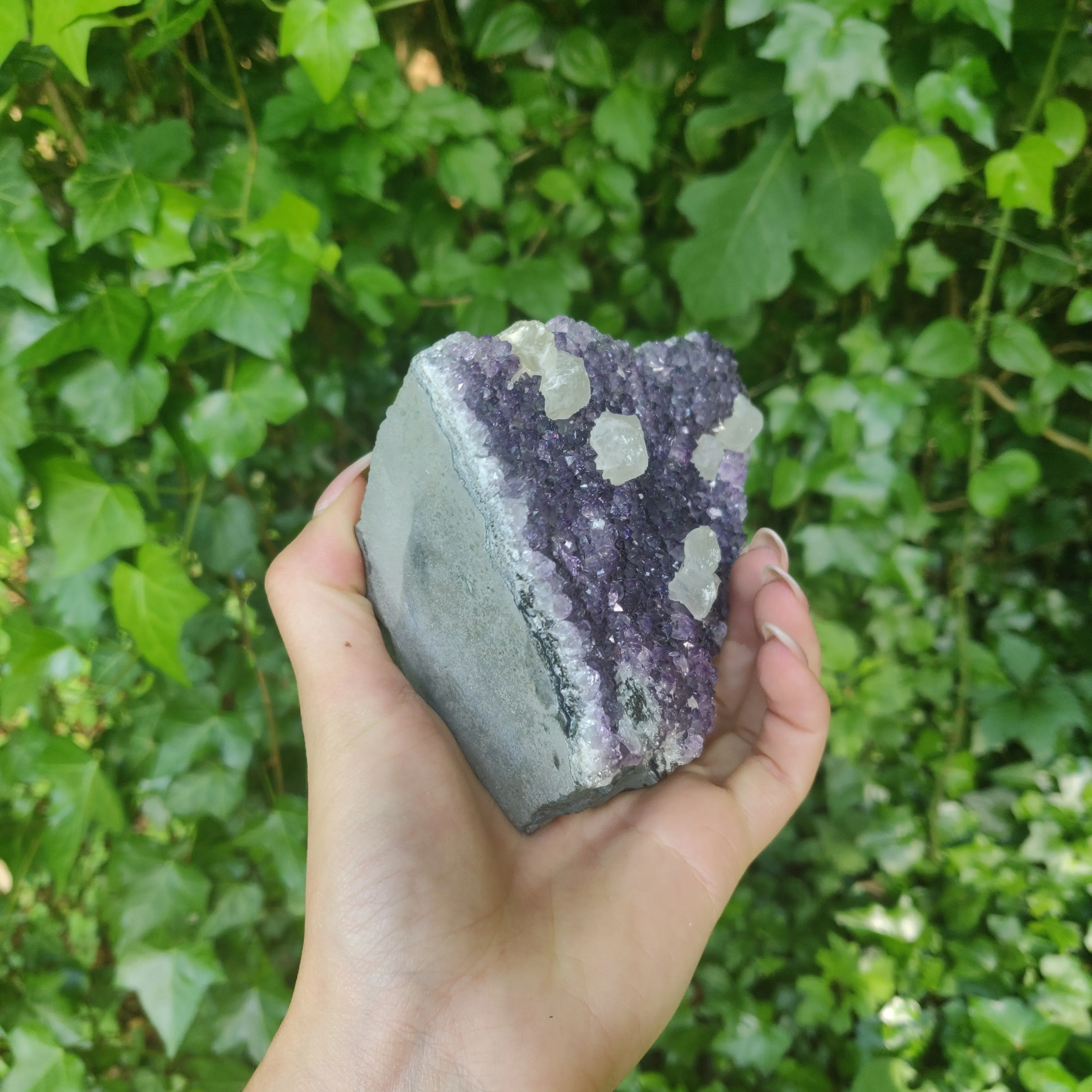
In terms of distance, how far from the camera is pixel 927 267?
1312 mm

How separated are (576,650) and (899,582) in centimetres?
84

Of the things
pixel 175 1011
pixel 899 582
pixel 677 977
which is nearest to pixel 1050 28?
pixel 899 582

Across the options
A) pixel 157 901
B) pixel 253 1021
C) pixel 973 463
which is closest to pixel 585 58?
Answer: pixel 973 463

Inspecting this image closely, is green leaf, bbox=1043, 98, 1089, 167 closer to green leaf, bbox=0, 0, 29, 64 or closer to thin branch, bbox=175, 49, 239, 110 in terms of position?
thin branch, bbox=175, 49, 239, 110

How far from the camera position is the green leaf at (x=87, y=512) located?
104 centimetres

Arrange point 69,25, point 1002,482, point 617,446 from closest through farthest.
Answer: point 69,25
point 617,446
point 1002,482

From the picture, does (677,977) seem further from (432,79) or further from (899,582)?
(432,79)

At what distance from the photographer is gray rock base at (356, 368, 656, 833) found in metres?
0.91

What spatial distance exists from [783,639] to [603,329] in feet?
2.37

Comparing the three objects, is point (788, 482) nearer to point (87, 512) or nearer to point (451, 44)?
point (451, 44)

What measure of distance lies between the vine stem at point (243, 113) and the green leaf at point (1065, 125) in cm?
114

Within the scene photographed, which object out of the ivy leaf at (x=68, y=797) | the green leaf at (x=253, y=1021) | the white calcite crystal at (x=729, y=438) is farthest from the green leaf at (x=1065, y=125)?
the green leaf at (x=253, y=1021)

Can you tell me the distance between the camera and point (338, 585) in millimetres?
1050

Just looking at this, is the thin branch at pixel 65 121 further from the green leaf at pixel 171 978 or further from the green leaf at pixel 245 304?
the green leaf at pixel 171 978
